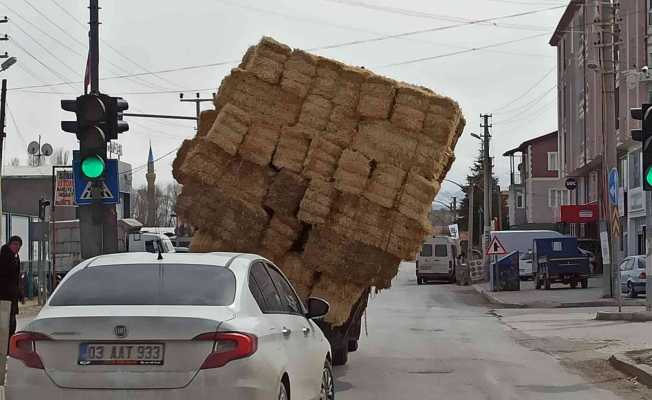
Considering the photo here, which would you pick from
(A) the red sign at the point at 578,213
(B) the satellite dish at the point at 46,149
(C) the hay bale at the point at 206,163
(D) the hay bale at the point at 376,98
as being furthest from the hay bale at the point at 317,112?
(B) the satellite dish at the point at 46,149

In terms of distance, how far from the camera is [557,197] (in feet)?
289

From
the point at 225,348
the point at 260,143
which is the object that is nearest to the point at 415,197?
the point at 260,143

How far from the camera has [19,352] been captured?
6941mm

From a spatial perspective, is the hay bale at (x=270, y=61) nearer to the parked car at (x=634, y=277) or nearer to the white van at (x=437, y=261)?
the parked car at (x=634, y=277)

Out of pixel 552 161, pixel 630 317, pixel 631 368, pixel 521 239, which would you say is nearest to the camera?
pixel 631 368

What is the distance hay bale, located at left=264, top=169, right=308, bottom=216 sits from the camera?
43.2 ft

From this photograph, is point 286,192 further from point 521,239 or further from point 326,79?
→ point 521,239

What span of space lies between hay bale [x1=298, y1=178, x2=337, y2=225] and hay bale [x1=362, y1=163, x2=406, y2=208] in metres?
0.44

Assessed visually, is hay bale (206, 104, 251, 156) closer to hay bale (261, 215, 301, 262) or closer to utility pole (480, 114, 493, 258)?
hay bale (261, 215, 301, 262)

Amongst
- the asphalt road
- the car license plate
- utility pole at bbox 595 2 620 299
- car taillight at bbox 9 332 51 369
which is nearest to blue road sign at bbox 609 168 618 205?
utility pole at bbox 595 2 620 299

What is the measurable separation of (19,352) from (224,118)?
6.80m

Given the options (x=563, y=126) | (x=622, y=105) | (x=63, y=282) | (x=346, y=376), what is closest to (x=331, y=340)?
(x=346, y=376)

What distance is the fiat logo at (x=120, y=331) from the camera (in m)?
6.76

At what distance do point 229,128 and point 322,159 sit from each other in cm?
128
